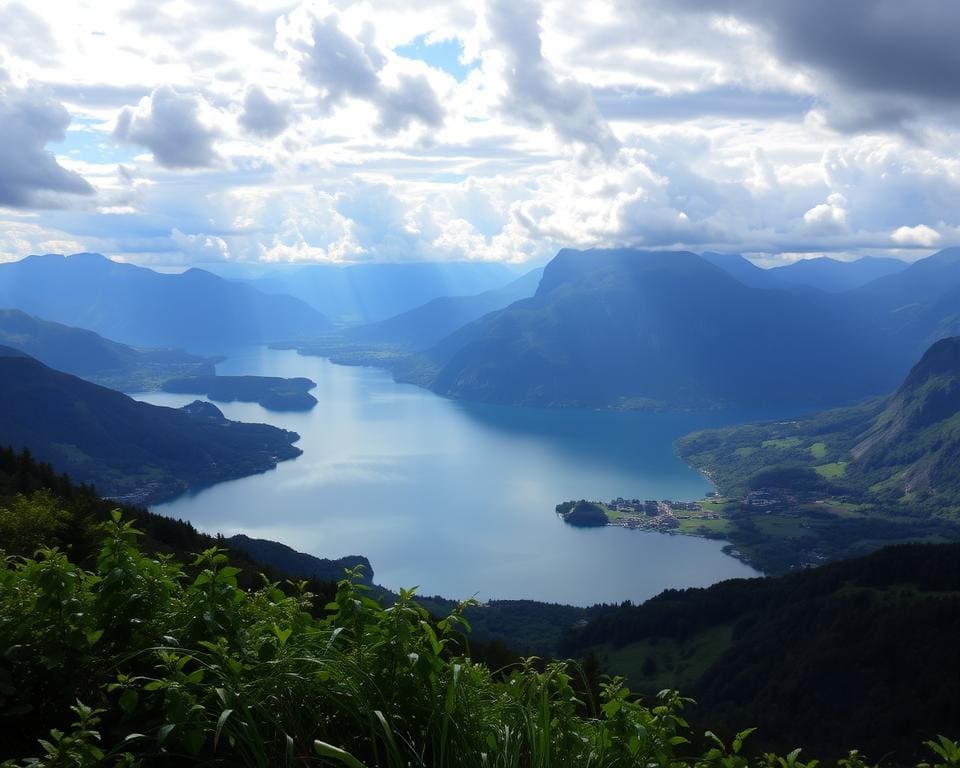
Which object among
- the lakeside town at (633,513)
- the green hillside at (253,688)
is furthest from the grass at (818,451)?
the green hillside at (253,688)

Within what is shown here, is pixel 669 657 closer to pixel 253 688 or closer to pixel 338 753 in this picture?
pixel 253 688

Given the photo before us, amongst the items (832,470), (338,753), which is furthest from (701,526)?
(338,753)

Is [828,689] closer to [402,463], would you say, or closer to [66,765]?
[66,765]

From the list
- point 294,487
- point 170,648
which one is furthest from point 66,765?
point 294,487

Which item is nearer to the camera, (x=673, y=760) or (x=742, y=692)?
(x=673, y=760)

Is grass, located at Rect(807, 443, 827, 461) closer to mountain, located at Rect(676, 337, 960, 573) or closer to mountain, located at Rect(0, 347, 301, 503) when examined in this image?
mountain, located at Rect(676, 337, 960, 573)

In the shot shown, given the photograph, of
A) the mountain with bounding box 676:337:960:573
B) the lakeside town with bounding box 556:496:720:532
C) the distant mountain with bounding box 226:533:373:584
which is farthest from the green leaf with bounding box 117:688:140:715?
the lakeside town with bounding box 556:496:720:532
